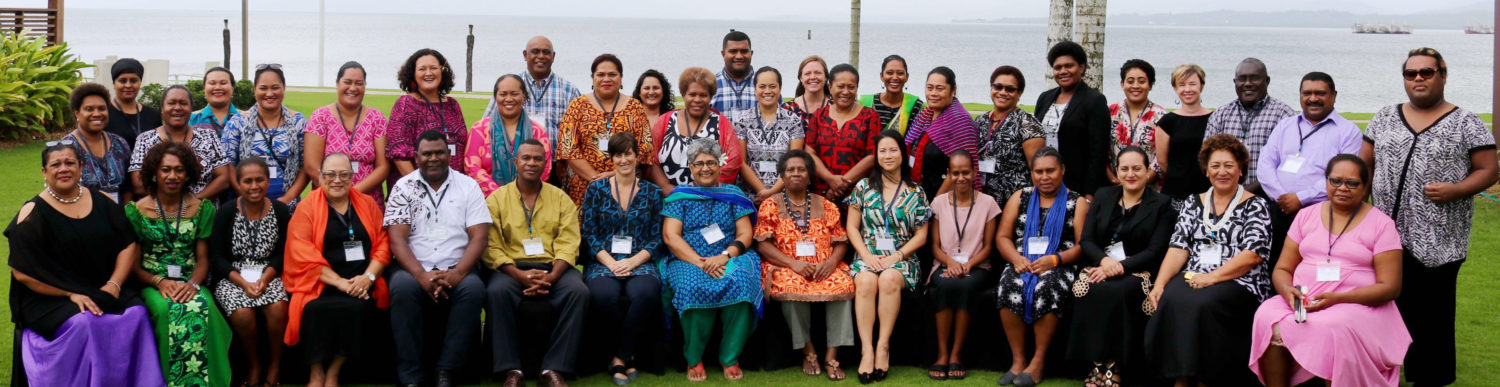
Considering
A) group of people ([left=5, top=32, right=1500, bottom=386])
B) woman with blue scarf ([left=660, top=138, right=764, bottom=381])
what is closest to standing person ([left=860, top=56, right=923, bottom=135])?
group of people ([left=5, top=32, right=1500, bottom=386])

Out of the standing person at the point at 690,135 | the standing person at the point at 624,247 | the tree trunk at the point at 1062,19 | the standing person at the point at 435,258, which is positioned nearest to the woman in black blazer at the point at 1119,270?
the standing person at the point at 690,135

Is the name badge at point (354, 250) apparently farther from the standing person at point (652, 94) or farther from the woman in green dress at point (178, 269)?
the standing person at point (652, 94)

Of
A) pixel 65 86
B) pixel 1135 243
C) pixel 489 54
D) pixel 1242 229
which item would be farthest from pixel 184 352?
pixel 489 54

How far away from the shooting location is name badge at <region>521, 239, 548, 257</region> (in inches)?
224

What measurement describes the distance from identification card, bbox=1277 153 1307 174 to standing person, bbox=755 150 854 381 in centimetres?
212

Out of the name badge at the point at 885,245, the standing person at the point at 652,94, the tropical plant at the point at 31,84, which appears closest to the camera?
the name badge at the point at 885,245

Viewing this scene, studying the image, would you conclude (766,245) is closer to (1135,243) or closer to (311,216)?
(1135,243)

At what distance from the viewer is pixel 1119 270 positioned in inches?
213

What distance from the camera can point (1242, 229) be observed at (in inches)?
207

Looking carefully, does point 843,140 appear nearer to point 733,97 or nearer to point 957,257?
point 957,257

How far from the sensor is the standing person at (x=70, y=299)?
188 inches

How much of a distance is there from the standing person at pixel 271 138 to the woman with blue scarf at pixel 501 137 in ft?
2.95

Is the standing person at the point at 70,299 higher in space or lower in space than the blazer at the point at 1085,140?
lower

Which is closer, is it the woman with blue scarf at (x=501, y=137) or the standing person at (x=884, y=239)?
the standing person at (x=884, y=239)
